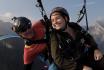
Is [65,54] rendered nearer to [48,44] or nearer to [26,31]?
[48,44]

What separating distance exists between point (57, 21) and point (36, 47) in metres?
0.72

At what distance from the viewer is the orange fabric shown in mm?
5150

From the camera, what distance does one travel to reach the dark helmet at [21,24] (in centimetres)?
516

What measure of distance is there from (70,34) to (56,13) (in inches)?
15.5

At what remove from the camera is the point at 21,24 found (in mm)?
5199

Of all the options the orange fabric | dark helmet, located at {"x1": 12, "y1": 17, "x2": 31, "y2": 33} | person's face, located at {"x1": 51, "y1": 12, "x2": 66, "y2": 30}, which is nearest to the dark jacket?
person's face, located at {"x1": 51, "y1": 12, "x2": 66, "y2": 30}

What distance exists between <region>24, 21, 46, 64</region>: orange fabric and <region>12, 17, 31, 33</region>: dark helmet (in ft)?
0.47

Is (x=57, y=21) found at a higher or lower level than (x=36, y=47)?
higher

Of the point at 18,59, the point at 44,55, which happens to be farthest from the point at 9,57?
the point at 44,55

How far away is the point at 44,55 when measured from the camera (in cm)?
520

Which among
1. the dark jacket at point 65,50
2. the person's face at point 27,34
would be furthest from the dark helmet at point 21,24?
the dark jacket at point 65,50

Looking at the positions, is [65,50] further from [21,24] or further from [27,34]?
[21,24]

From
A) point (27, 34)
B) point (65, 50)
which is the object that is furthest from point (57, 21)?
point (27, 34)

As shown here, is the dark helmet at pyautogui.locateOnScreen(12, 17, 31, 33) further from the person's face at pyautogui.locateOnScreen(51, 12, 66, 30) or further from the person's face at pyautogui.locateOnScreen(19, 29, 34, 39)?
the person's face at pyautogui.locateOnScreen(51, 12, 66, 30)
